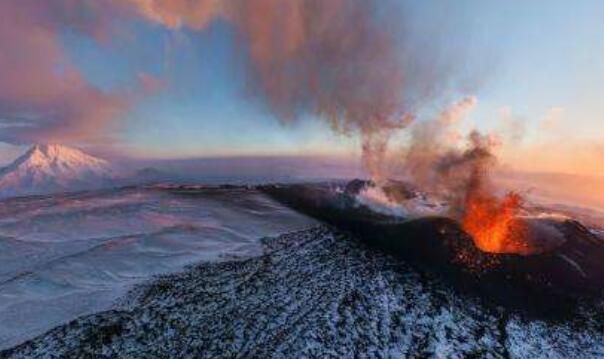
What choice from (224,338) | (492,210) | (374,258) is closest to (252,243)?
(374,258)

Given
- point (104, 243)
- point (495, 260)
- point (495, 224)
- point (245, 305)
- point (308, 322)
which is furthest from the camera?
point (495, 224)

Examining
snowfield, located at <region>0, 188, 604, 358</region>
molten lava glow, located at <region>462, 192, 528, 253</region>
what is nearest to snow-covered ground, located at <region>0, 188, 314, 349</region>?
snowfield, located at <region>0, 188, 604, 358</region>

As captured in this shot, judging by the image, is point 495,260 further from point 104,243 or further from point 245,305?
point 104,243

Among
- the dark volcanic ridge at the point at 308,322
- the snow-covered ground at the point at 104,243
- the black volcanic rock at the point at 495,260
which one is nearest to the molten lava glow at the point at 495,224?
the black volcanic rock at the point at 495,260

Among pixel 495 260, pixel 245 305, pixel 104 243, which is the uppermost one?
pixel 104 243

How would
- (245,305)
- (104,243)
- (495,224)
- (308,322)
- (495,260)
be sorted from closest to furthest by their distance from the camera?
(308,322), (245,305), (495,260), (104,243), (495,224)

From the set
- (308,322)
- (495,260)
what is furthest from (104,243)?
(495,260)
